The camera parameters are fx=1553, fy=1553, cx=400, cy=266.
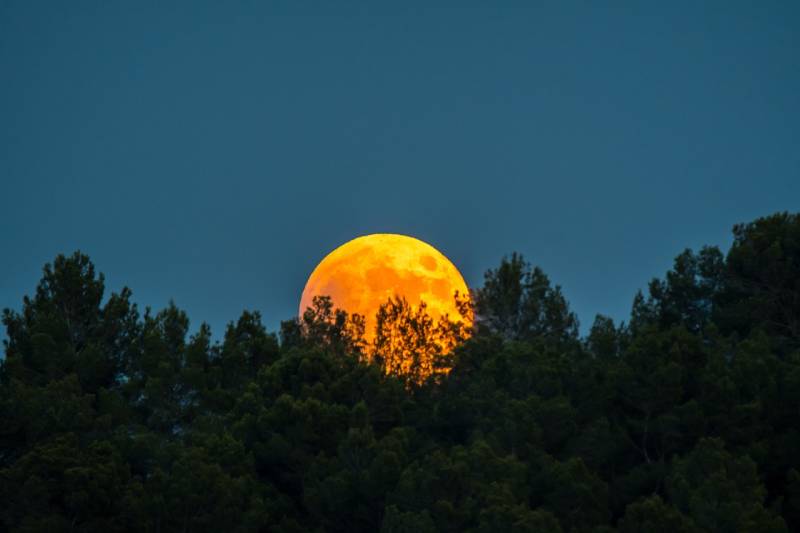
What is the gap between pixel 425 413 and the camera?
49531mm

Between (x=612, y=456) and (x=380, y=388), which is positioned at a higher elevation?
(x=380, y=388)

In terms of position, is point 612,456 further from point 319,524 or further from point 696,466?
point 319,524

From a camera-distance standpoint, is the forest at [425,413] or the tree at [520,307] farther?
the tree at [520,307]

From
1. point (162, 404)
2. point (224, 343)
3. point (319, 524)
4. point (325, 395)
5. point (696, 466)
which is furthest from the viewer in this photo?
point (224, 343)

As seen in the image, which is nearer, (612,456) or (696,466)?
(696,466)

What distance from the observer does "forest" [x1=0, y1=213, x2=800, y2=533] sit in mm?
40656

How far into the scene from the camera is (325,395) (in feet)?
159

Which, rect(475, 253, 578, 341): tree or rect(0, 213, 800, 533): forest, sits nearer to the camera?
rect(0, 213, 800, 533): forest

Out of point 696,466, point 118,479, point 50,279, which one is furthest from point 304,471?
point 50,279

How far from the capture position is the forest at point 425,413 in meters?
40.7

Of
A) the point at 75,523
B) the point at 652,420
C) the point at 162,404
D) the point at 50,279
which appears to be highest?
the point at 50,279

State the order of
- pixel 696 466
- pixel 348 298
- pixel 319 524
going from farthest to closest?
pixel 348 298 → pixel 319 524 → pixel 696 466

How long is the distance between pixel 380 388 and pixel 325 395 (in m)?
1.92

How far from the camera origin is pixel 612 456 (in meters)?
44.7
